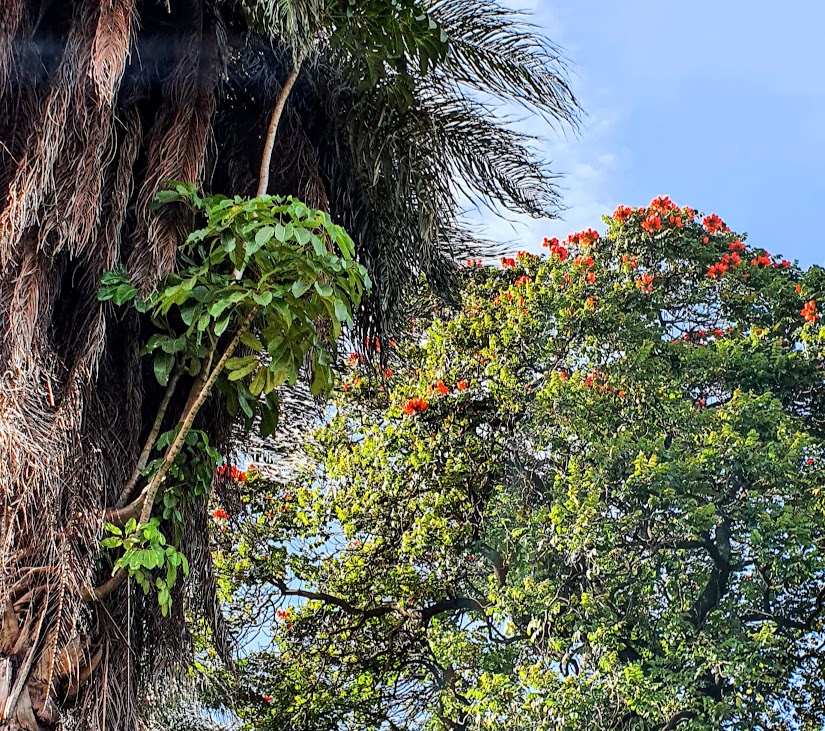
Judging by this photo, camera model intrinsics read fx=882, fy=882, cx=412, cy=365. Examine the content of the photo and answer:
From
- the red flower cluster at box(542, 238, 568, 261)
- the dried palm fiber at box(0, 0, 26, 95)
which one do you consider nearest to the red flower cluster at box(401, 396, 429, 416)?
→ the red flower cluster at box(542, 238, 568, 261)

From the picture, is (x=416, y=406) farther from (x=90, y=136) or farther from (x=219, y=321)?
(x=90, y=136)

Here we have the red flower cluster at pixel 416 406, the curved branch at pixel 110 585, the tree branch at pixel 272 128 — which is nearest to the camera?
the curved branch at pixel 110 585

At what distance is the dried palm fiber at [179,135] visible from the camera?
2660 mm

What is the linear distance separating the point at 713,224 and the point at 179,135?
4.25 m

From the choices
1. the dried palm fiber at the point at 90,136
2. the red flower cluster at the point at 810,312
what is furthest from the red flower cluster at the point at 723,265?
the dried palm fiber at the point at 90,136

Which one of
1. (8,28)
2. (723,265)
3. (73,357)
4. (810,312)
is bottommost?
(73,357)

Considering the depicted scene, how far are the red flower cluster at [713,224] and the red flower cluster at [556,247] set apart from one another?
96 cm

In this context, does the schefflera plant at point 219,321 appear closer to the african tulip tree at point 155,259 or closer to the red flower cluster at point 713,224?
the african tulip tree at point 155,259

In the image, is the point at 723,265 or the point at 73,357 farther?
the point at 723,265

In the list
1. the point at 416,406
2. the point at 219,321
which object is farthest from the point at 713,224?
the point at 219,321

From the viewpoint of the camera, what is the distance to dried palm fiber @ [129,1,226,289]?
8.73 ft

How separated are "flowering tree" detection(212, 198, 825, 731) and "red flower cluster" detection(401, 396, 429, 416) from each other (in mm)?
15

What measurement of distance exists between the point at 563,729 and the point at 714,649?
2.78ft

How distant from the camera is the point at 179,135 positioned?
2766 mm
